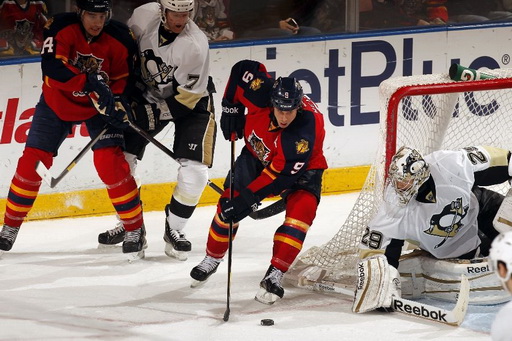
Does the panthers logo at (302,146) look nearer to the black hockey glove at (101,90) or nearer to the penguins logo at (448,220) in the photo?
the penguins logo at (448,220)

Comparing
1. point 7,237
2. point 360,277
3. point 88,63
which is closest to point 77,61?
point 88,63

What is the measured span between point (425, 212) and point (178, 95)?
1215 mm

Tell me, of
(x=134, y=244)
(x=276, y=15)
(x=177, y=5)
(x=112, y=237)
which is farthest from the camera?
(x=276, y=15)

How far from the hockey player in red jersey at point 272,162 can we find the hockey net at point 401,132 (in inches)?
10.3

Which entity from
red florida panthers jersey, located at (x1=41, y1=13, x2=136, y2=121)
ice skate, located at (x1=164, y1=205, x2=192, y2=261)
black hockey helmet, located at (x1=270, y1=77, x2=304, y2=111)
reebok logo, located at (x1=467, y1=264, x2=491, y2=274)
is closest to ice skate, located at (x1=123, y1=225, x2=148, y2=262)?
ice skate, located at (x1=164, y1=205, x2=192, y2=261)

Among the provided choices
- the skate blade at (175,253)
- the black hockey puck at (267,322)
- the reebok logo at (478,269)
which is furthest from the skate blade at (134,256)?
the reebok logo at (478,269)

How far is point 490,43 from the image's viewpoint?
645 cm

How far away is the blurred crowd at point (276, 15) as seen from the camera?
5.63 meters

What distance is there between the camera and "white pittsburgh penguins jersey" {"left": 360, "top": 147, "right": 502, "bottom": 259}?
14.1ft

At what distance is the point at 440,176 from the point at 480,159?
0.19 m

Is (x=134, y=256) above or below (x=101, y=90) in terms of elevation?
below

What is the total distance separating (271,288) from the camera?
4441 mm

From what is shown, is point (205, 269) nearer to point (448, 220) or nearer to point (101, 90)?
point (101, 90)

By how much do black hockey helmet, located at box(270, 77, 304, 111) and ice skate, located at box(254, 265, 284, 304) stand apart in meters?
0.65
